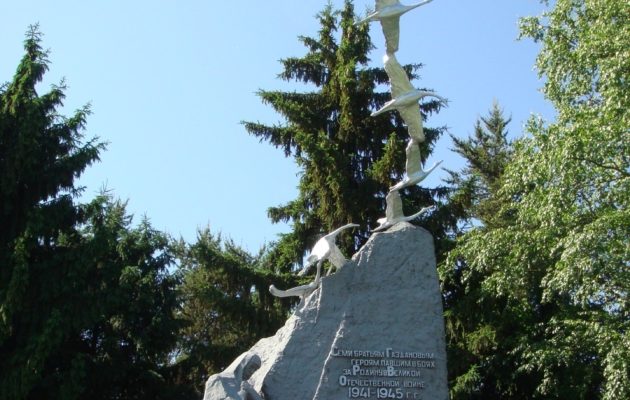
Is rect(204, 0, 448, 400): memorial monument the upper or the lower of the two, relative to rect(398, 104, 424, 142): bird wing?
lower

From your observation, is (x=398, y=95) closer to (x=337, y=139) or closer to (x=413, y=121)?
(x=413, y=121)

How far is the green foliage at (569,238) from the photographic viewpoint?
33.8ft

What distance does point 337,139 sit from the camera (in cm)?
1462

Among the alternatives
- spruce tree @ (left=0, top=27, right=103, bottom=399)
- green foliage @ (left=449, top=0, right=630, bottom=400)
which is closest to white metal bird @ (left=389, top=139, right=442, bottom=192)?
green foliage @ (left=449, top=0, right=630, bottom=400)

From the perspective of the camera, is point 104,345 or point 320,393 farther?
point 104,345

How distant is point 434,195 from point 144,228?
601 centimetres

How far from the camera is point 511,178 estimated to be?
11969mm

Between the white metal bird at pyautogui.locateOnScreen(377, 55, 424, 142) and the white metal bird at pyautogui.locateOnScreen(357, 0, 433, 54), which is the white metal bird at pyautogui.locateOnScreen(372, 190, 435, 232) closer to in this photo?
the white metal bird at pyautogui.locateOnScreen(377, 55, 424, 142)

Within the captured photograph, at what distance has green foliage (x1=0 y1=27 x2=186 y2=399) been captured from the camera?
11805mm

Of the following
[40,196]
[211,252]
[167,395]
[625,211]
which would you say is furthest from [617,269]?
[40,196]

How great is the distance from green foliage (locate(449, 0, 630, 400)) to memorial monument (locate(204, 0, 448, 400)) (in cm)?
332

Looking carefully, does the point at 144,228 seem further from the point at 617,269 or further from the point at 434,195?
the point at 617,269

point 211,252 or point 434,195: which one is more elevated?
point 434,195

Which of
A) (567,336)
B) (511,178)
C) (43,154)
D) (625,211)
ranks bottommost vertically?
(567,336)
